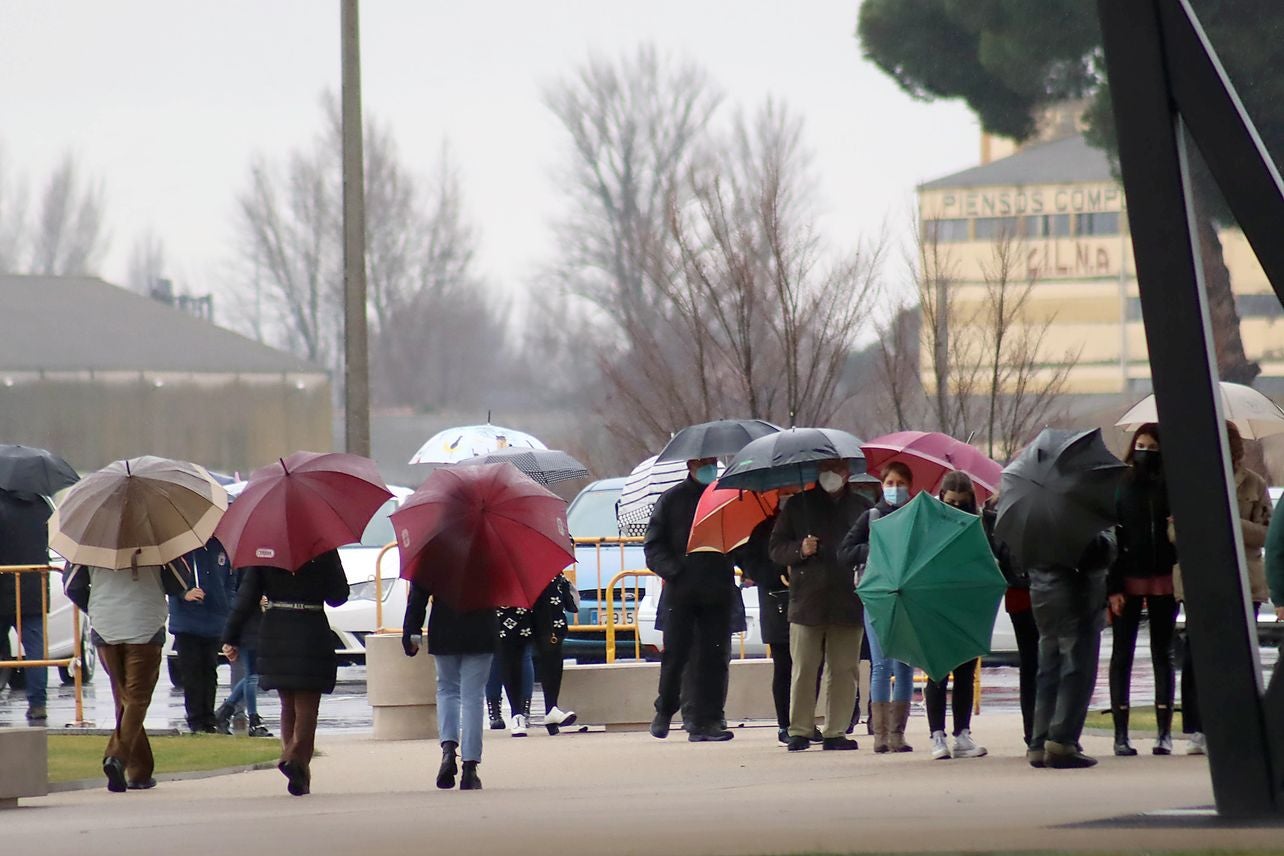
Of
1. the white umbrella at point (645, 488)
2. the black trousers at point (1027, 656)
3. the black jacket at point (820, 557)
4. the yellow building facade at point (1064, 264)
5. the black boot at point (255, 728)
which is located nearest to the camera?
the black trousers at point (1027, 656)

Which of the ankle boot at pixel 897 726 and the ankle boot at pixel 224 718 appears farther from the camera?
the ankle boot at pixel 224 718

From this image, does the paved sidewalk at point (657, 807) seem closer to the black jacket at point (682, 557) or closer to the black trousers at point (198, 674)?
the black jacket at point (682, 557)

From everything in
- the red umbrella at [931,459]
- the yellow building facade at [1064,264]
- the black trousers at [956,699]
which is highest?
the yellow building facade at [1064,264]

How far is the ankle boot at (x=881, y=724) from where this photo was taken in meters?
13.2

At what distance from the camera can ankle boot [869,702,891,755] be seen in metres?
13.2

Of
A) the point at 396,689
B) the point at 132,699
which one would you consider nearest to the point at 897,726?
the point at 396,689

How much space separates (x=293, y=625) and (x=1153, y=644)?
4.58 metres

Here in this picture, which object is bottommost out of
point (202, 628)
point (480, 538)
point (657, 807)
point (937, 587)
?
point (657, 807)

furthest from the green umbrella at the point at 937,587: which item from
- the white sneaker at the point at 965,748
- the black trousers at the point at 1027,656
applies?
the white sneaker at the point at 965,748

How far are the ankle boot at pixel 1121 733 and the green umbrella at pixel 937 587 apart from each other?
0.80 m

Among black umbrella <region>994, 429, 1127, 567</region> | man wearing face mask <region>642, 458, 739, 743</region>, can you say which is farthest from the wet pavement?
black umbrella <region>994, 429, 1127, 567</region>

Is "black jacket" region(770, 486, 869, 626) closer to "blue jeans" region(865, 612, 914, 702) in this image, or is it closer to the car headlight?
"blue jeans" region(865, 612, 914, 702)

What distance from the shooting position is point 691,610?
14.8m

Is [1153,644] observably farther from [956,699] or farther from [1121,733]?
[956,699]
